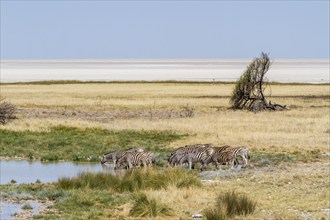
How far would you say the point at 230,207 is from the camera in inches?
606

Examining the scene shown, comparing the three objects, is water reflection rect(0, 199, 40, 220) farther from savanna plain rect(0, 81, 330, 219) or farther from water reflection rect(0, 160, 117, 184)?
water reflection rect(0, 160, 117, 184)

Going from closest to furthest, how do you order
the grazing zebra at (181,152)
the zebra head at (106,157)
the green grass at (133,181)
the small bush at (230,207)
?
the small bush at (230,207)
the green grass at (133,181)
the grazing zebra at (181,152)
the zebra head at (106,157)

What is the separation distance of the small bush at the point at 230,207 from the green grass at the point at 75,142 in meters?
12.5

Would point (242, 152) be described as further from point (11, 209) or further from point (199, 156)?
point (11, 209)

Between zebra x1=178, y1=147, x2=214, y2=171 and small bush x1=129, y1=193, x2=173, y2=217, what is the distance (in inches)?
296

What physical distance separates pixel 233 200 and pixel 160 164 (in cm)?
1004

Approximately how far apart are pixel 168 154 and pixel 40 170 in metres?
5.25

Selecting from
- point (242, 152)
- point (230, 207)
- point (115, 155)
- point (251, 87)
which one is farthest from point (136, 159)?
point (251, 87)

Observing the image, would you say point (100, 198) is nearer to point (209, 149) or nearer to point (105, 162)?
point (209, 149)

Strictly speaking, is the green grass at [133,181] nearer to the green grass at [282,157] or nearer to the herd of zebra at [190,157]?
the herd of zebra at [190,157]

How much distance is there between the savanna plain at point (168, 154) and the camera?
648 inches

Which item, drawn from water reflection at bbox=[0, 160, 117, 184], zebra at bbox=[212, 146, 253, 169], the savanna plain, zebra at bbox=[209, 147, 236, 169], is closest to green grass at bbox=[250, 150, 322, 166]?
the savanna plain

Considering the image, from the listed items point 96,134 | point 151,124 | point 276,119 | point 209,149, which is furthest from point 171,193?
point 276,119

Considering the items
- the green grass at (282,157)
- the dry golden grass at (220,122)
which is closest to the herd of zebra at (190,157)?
the green grass at (282,157)
